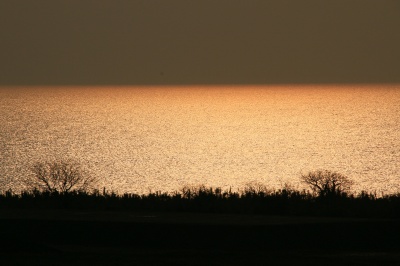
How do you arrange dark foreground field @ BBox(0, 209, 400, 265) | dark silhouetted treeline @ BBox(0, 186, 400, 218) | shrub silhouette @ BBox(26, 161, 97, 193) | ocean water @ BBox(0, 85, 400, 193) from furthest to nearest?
ocean water @ BBox(0, 85, 400, 193) < shrub silhouette @ BBox(26, 161, 97, 193) < dark silhouetted treeline @ BBox(0, 186, 400, 218) < dark foreground field @ BBox(0, 209, 400, 265)

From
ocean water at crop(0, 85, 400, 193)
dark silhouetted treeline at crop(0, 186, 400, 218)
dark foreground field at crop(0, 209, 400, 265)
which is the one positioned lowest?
ocean water at crop(0, 85, 400, 193)

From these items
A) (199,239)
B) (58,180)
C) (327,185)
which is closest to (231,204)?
(199,239)

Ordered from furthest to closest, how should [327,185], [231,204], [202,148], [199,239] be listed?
[202,148]
[327,185]
[231,204]
[199,239]

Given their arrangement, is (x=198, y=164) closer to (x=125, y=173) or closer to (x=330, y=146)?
(x=125, y=173)

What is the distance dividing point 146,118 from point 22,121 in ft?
99.2

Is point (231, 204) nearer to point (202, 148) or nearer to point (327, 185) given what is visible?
point (327, 185)

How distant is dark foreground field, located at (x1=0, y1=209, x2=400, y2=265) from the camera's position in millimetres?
19688

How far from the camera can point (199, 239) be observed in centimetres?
2195

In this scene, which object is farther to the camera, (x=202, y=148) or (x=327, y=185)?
(x=202, y=148)

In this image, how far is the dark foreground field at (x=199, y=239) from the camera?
19688mm

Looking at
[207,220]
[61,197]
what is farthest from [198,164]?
[207,220]

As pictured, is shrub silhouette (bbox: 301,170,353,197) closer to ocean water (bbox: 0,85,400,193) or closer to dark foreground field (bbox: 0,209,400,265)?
dark foreground field (bbox: 0,209,400,265)

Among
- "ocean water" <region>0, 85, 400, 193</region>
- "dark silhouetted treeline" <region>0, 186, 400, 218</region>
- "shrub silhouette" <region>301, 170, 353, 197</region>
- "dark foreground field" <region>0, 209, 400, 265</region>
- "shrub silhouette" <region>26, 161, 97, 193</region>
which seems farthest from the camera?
"ocean water" <region>0, 85, 400, 193</region>

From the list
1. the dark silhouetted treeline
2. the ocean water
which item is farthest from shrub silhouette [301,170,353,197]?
the ocean water
